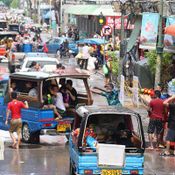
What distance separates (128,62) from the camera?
33844mm

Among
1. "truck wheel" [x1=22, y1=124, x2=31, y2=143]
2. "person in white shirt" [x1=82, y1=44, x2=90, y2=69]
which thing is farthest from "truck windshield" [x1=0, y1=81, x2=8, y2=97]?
"person in white shirt" [x1=82, y1=44, x2=90, y2=69]

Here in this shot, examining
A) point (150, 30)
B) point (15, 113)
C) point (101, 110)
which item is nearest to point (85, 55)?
point (150, 30)

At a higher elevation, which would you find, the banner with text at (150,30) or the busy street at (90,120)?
the banner with text at (150,30)

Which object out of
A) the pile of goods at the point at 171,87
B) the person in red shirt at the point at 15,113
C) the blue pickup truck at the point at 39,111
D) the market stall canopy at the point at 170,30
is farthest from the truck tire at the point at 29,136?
the pile of goods at the point at 171,87

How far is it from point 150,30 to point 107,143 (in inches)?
542

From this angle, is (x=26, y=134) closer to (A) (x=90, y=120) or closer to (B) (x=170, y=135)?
(B) (x=170, y=135)

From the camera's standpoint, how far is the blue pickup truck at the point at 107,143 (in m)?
12.8

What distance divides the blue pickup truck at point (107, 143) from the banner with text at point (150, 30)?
41.7 feet

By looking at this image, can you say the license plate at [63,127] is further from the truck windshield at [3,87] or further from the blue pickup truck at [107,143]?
the blue pickup truck at [107,143]

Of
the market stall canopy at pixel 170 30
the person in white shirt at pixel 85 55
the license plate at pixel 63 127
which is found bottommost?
the person in white shirt at pixel 85 55

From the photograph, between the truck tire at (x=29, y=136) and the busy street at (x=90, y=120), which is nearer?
the busy street at (x=90, y=120)

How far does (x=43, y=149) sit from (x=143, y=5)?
1640 centimetres

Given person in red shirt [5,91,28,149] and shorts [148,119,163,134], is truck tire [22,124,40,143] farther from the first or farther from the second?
shorts [148,119,163,134]

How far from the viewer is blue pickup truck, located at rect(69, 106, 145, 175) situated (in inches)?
504
